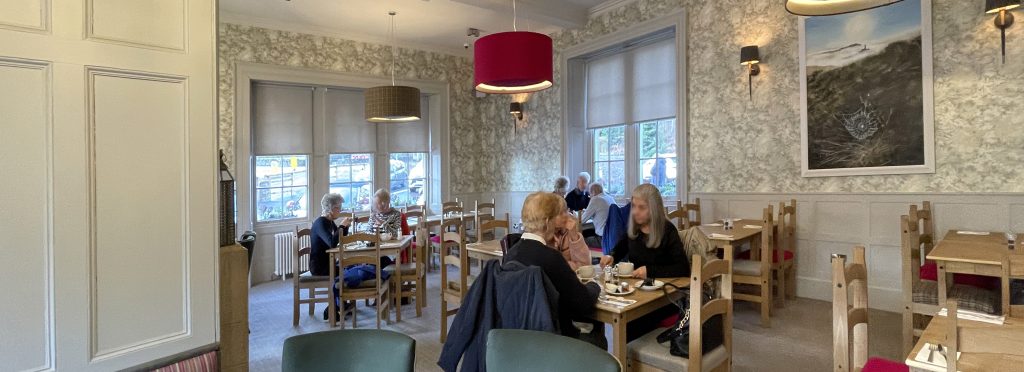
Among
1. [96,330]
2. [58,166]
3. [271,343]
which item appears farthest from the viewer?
[271,343]

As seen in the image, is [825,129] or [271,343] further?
[825,129]

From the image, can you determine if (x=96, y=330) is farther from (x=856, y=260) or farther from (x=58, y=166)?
(x=856, y=260)

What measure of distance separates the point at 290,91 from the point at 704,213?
5841mm

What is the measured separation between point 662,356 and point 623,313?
0.30 metres

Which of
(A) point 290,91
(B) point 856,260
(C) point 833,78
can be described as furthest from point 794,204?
(A) point 290,91

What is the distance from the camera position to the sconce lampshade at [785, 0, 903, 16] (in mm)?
2674

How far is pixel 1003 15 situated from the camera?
380 centimetres

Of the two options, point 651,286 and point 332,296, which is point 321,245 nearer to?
point 332,296

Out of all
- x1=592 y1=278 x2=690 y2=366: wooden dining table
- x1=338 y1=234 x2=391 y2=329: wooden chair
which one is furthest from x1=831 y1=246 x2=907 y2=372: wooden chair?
x1=338 y1=234 x2=391 y2=329: wooden chair

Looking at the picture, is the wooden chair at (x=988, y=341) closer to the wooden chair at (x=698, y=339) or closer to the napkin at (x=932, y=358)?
the napkin at (x=932, y=358)

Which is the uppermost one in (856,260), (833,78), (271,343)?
(833,78)

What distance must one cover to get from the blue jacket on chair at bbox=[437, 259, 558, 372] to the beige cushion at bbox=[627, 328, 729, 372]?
1.80 feet

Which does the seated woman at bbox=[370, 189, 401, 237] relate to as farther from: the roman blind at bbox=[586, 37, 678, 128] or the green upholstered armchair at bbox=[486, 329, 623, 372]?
the green upholstered armchair at bbox=[486, 329, 623, 372]

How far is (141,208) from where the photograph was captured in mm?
1775
